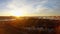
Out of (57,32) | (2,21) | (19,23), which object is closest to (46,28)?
(57,32)

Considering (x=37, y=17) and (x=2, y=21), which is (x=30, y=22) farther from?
(x=2, y=21)

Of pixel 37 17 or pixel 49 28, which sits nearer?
pixel 37 17

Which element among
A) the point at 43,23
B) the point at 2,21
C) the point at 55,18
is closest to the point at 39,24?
the point at 43,23

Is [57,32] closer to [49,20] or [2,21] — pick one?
[49,20]

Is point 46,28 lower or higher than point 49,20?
lower

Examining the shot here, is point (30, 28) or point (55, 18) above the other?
point (55, 18)
